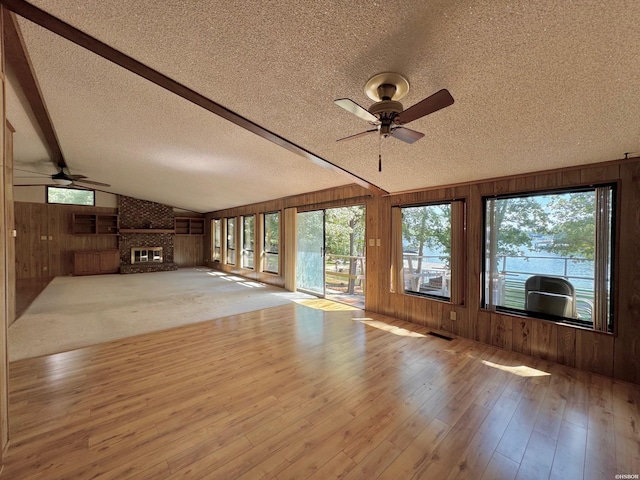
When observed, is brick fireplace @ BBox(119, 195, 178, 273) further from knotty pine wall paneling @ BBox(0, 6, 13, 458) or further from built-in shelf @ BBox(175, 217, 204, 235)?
knotty pine wall paneling @ BBox(0, 6, 13, 458)

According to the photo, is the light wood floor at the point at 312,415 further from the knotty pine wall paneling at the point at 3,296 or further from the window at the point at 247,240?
the window at the point at 247,240

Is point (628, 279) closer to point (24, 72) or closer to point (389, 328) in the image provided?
point (389, 328)

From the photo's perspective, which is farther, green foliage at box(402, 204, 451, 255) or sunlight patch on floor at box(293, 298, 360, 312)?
sunlight patch on floor at box(293, 298, 360, 312)

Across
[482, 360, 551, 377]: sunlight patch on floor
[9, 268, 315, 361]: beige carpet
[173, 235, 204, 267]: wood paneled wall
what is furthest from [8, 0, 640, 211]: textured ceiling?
[173, 235, 204, 267]: wood paneled wall

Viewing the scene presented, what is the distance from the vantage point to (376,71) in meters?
1.89

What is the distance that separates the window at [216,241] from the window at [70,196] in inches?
162

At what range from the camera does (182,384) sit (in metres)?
2.44

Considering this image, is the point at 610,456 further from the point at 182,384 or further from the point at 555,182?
the point at 182,384

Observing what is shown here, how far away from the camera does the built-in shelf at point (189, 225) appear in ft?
37.2

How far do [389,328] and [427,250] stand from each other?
4.66 ft

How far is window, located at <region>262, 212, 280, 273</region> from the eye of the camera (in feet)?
24.9

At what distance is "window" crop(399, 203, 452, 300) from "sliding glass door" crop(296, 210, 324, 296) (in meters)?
2.22

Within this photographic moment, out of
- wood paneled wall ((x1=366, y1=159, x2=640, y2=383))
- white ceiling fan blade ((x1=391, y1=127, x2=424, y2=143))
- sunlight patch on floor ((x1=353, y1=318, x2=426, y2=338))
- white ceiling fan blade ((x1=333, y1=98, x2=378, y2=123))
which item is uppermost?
white ceiling fan blade ((x1=333, y1=98, x2=378, y2=123))

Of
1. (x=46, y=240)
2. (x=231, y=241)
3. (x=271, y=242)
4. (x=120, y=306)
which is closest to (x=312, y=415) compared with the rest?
(x=120, y=306)
